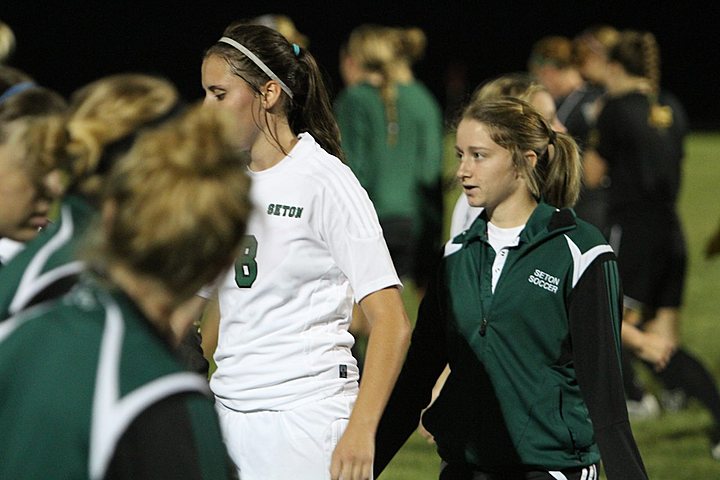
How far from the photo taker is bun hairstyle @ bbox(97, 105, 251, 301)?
1.82 m

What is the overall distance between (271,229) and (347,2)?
1182 inches

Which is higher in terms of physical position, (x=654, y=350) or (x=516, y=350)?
(x=516, y=350)

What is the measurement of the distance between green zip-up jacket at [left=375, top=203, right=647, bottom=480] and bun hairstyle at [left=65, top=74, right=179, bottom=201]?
1445 millimetres

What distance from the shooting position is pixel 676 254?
304 inches

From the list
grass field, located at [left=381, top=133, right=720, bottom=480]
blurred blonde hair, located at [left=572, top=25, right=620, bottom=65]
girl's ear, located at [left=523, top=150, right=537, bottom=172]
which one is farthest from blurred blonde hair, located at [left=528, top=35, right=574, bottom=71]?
girl's ear, located at [left=523, top=150, right=537, bottom=172]

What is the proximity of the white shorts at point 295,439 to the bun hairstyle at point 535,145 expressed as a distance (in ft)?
2.97

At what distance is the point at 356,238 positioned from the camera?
3.28 m

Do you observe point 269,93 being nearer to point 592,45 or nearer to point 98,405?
point 98,405

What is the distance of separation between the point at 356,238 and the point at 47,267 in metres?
1.28

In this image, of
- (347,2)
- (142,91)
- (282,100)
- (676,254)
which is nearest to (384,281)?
(282,100)

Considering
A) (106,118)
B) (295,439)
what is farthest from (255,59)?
(106,118)

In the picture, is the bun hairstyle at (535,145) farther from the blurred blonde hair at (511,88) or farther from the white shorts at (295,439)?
the white shorts at (295,439)

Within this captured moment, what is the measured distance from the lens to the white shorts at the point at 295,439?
3361 mm

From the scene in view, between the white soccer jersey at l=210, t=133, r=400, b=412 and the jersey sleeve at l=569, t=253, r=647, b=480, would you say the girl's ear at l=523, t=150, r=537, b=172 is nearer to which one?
the jersey sleeve at l=569, t=253, r=647, b=480
